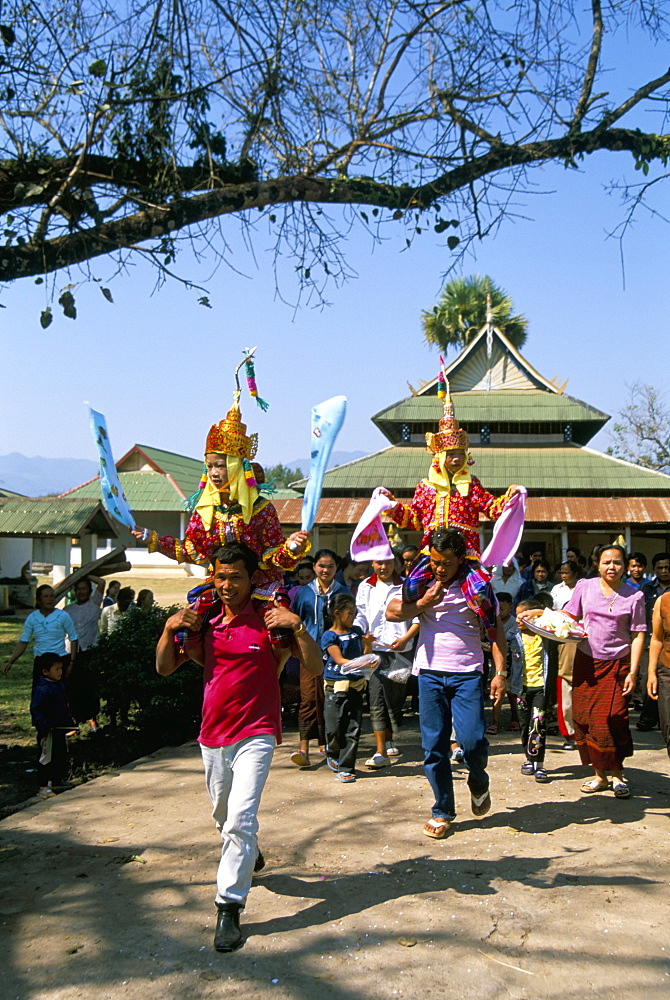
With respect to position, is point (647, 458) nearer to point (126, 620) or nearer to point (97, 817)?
point (126, 620)

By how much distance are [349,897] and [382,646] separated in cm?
334

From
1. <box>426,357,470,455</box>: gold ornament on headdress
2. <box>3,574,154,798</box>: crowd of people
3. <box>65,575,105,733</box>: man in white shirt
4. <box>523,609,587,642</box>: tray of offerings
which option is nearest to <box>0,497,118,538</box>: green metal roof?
<box>3,574,154,798</box>: crowd of people

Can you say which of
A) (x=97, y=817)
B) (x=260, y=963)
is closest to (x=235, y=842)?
(x=260, y=963)

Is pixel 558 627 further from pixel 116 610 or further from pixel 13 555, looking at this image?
pixel 13 555

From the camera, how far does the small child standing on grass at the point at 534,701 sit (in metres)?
6.78

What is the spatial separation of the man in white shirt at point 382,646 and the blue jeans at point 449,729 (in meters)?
1.66

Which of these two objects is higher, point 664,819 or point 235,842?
point 235,842

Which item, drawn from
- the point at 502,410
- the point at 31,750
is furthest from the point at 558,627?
the point at 502,410

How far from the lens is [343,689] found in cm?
688

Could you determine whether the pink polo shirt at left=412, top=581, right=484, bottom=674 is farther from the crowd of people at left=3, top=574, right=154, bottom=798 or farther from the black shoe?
the crowd of people at left=3, top=574, right=154, bottom=798

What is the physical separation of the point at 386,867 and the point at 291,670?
4011 mm

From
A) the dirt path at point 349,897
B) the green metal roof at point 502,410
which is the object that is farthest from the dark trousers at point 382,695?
the green metal roof at point 502,410

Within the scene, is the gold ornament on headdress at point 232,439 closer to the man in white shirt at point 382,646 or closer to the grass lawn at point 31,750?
the man in white shirt at point 382,646

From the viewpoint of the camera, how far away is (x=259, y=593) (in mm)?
4816
